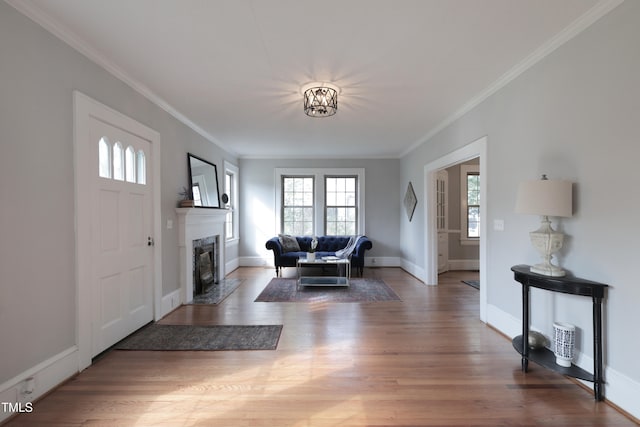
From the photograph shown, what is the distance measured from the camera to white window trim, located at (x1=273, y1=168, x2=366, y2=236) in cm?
684

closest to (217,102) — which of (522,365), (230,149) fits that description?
(230,149)

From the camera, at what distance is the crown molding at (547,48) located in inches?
76.2

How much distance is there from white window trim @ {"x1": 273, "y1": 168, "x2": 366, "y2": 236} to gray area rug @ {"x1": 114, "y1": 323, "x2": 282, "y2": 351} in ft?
12.4

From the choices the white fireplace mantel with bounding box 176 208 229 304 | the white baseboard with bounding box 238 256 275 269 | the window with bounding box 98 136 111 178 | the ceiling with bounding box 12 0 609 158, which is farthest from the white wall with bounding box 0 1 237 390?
the white baseboard with bounding box 238 256 275 269

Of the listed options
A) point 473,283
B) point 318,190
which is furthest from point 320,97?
point 473,283

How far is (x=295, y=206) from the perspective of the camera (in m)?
6.99

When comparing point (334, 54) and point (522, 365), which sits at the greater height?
point (334, 54)

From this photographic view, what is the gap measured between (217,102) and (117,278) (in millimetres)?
2239

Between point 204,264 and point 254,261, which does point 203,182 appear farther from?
point 254,261

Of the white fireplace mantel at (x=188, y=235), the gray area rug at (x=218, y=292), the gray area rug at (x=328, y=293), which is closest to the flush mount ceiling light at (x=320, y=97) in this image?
the white fireplace mantel at (x=188, y=235)

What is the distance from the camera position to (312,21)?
2072 mm

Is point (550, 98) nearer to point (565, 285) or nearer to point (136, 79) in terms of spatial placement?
point (565, 285)

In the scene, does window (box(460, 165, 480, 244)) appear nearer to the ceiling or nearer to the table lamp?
the ceiling

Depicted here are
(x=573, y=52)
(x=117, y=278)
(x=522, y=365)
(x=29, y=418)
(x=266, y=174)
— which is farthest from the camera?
(x=266, y=174)
